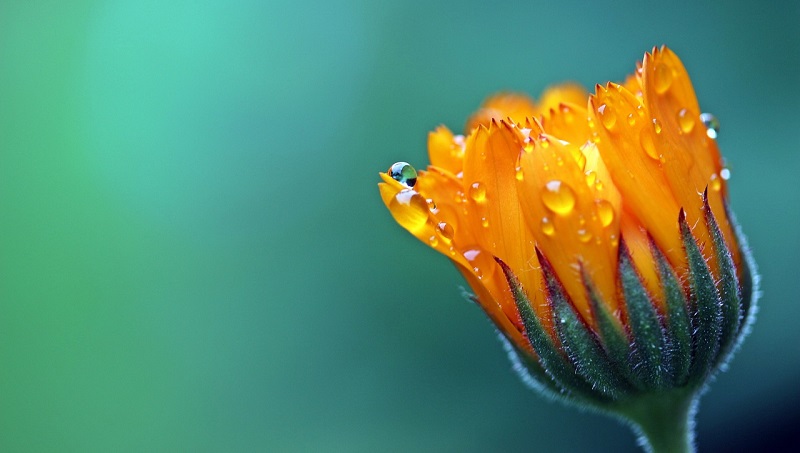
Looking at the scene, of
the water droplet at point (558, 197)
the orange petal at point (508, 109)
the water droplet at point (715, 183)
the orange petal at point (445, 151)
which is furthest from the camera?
the orange petal at point (508, 109)

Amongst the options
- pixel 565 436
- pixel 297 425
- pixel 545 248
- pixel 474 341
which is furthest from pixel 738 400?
pixel 545 248

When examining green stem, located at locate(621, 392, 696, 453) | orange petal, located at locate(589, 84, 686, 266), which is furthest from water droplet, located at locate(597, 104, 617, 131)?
green stem, located at locate(621, 392, 696, 453)

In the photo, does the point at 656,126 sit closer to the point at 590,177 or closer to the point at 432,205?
the point at 590,177

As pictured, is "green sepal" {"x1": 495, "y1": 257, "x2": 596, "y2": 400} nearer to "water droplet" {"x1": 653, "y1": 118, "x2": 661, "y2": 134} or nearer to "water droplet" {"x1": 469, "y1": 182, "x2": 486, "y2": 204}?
"water droplet" {"x1": 469, "y1": 182, "x2": 486, "y2": 204}

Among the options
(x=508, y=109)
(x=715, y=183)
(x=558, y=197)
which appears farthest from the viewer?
(x=508, y=109)

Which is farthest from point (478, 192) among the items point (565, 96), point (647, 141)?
point (565, 96)

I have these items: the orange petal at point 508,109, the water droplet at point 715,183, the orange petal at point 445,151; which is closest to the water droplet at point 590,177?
the water droplet at point 715,183

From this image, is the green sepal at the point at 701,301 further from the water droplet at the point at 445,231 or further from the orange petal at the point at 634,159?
the water droplet at the point at 445,231
